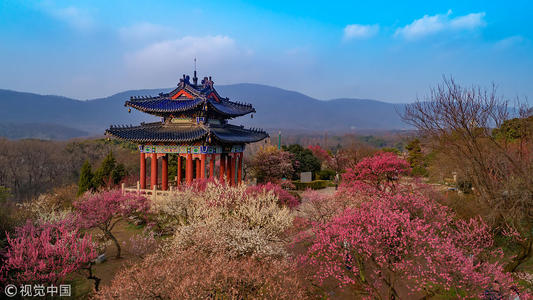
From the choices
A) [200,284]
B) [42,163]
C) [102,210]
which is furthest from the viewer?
[42,163]

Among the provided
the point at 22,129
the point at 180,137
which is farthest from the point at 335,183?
the point at 22,129

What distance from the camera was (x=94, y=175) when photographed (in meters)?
20.3

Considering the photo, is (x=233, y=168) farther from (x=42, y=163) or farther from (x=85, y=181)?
(x=42, y=163)

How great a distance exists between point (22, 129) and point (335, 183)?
114 metres

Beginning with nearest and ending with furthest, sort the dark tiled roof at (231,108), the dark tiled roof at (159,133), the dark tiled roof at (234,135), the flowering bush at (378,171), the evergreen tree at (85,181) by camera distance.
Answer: the flowering bush at (378,171) → the dark tiled roof at (159,133) → the dark tiled roof at (234,135) → the dark tiled roof at (231,108) → the evergreen tree at (85,181)

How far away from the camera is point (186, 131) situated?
678 inches

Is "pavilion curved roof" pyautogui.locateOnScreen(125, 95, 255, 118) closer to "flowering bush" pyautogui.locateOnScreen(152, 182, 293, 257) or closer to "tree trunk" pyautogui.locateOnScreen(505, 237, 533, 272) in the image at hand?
"flowering bush" pyautogui.locateOnScreen(152, 182, 293, 257)

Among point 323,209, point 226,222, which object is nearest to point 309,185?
point 323,209

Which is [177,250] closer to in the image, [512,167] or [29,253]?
[29,253]

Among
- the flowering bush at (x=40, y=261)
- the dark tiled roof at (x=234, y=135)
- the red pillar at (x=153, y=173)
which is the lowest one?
the flowering bush at (x=40, y=261)

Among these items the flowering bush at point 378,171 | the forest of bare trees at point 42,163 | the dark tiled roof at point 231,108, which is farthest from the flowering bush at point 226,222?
the forest of bare trees at point 42,163

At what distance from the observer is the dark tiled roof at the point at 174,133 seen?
1623 cm

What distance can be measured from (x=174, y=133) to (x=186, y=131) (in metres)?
0.63

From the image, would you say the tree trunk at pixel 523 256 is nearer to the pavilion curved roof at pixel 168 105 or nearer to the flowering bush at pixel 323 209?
the flowering bush at pixel 323 209
